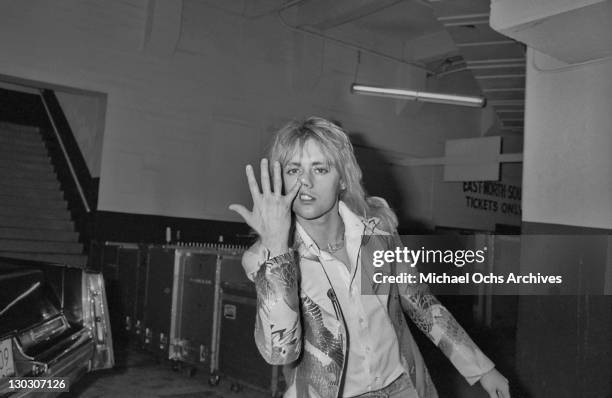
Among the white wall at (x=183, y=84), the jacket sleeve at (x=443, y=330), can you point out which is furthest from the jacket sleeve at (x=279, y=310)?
the white wall at (x=183, y=84)

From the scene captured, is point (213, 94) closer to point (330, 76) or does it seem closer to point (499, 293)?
point (330, 76)

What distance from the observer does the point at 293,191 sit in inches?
48.9

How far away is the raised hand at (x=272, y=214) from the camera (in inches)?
46.7

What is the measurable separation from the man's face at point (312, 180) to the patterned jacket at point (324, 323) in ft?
0.29

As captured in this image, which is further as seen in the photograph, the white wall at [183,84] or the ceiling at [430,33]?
the white wall at [183,84]

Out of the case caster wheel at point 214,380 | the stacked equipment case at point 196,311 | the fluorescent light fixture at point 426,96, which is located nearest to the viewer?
the stacked equipment case at point 196,311

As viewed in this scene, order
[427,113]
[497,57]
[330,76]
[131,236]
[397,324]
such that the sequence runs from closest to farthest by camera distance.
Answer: [397,324] → [497,57] → [131,236] → [330,76] → [427,113]

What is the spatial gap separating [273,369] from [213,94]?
18.1 ft

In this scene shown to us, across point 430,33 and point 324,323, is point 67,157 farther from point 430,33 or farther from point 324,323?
point 324,323

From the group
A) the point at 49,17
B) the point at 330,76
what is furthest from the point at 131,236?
the point at 330,76

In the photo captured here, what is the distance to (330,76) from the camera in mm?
9773

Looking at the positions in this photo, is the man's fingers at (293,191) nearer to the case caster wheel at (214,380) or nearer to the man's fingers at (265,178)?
the man's fingers at (265,178)

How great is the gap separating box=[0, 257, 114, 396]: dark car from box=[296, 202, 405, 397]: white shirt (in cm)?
90

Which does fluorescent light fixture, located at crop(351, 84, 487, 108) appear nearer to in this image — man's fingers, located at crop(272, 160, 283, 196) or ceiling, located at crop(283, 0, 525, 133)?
ceiling, located at crop(283, 0, 525, 133)
